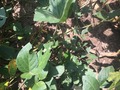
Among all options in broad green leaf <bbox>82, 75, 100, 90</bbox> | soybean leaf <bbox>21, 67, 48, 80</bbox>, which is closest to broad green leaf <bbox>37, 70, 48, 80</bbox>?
soybean leaf <bbox>21, 67, 48, 80</bbox>

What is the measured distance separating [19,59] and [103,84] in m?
0.35

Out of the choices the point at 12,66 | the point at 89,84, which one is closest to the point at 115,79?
the point at 89,84

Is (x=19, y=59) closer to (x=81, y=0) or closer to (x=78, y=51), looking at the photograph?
(x=78, y=51)

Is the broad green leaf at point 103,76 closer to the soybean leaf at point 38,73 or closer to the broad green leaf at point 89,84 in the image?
the broad green leaf at point 89,84

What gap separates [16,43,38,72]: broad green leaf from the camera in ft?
3.39

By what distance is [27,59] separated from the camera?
1037 mm

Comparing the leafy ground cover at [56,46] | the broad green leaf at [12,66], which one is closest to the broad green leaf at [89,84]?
the leafy ground cover at [56,46]

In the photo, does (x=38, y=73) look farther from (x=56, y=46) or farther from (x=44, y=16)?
(x=56, y=46)

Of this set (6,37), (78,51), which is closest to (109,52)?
(78,51)

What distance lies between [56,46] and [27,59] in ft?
1.15

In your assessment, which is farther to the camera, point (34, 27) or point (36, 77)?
point (34, 27)

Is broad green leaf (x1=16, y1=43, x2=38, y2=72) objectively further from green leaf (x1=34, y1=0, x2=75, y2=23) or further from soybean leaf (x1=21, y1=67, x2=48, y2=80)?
green leaf (x1=34, y1=0, x2=75, y2=23)

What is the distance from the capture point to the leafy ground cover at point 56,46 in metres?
1.03

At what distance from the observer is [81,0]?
1851mm
